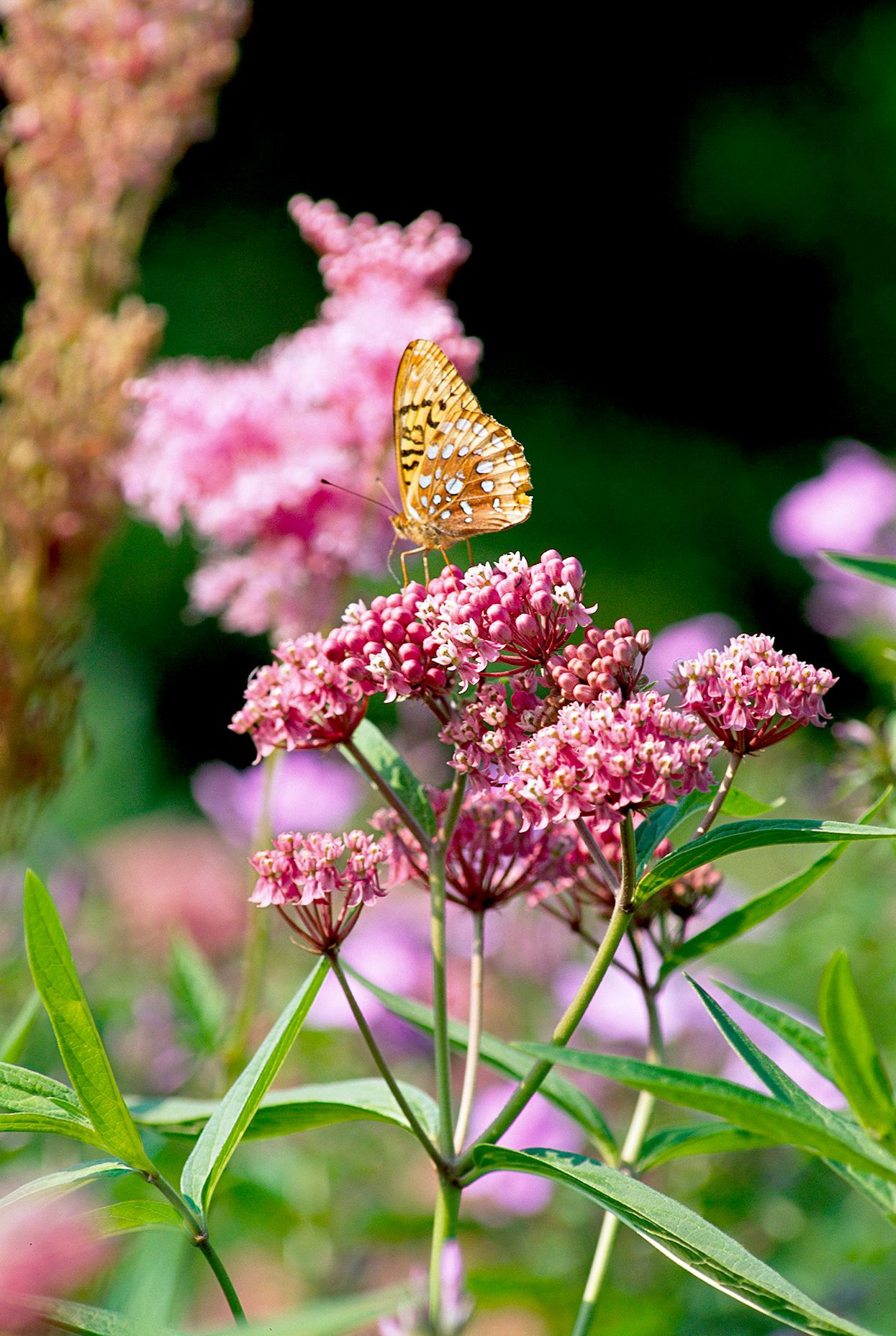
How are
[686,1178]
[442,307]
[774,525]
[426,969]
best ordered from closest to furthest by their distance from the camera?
[442,307] → [686,1178] → [426,969] → [774,525]

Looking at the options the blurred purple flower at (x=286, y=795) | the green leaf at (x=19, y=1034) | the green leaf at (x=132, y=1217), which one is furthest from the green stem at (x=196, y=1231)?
the blurred purple flower at (x=286, y=795)

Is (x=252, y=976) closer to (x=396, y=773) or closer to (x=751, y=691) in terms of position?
(x=396, y=773)

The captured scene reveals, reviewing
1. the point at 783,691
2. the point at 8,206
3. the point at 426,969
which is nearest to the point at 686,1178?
the point at 426,969

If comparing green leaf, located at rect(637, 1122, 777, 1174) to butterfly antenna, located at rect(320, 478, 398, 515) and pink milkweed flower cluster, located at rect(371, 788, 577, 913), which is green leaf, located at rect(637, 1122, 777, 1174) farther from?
butterfly antenna, located at rect(320, 478, 398, 515)

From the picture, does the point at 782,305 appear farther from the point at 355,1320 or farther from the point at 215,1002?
the point at 355,1320

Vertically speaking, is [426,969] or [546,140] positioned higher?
[546,140]

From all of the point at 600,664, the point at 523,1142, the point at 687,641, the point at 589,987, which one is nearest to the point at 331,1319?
the point at 589,987

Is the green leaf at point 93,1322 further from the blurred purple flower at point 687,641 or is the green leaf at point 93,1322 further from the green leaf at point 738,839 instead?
the blurred purple flower at point 687,641
